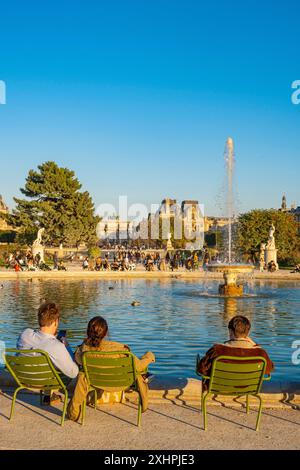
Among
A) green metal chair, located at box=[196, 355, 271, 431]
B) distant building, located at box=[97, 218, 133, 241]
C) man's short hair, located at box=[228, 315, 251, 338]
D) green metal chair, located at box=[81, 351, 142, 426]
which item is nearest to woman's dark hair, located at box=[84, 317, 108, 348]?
green metal chair, located at box=[81, 351, 142, 426]

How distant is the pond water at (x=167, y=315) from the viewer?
13.1 metres

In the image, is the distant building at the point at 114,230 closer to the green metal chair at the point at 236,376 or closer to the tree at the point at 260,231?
the tree at the point at 260,231

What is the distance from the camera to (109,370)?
22.0ft

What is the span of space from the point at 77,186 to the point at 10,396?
66.3m

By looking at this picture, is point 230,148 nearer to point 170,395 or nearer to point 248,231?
point 170,395

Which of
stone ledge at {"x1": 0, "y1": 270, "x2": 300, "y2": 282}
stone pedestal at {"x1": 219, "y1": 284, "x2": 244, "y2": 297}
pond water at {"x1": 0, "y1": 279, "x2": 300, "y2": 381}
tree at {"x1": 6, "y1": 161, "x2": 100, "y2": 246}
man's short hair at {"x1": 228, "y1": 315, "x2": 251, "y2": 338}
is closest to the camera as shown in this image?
man's short hair at {"x1": 228, "y1": 315, "x2": 251, "y2": 338}

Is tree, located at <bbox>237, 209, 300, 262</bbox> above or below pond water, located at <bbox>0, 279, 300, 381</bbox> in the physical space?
above

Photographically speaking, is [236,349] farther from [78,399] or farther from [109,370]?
[78,399]

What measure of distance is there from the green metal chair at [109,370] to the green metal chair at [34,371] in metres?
→ 0.33

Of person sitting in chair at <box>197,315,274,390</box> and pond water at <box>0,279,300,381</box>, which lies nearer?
person sitting in chair at <box>197,315,274,390</box>

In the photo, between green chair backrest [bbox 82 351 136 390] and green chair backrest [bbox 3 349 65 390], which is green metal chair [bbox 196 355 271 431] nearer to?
green chair backrest [bbox 82 351 136 390]

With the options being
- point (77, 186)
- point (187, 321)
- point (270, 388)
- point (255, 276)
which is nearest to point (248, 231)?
point (77, 186)

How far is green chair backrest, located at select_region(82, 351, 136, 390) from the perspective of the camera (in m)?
6.69

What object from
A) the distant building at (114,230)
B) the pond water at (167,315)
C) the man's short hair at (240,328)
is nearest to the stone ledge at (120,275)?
the pond water at (167,315)
